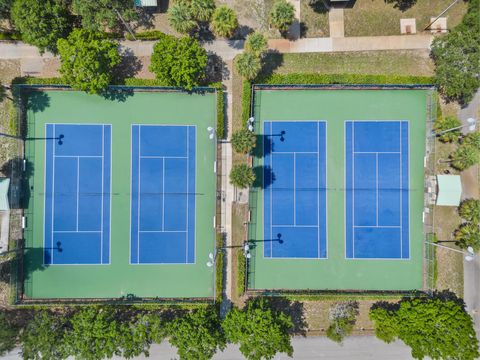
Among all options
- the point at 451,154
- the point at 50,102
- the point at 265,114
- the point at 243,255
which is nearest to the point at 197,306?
the point at 243,255

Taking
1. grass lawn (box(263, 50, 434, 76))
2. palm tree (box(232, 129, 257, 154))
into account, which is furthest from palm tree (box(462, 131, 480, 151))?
palm tree (box(232, 129, 257, 154))

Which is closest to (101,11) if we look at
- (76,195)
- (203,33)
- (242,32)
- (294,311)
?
(203,33)

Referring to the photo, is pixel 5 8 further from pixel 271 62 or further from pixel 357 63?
pixel 357 63

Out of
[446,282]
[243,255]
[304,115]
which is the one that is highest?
[304,115]

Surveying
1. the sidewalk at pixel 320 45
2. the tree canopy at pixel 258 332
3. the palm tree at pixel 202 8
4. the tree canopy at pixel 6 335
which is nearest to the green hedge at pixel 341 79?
the sidewalk at pixel 320 45

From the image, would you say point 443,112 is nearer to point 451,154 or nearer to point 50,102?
point 451,154

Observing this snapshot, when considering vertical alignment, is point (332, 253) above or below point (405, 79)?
below
